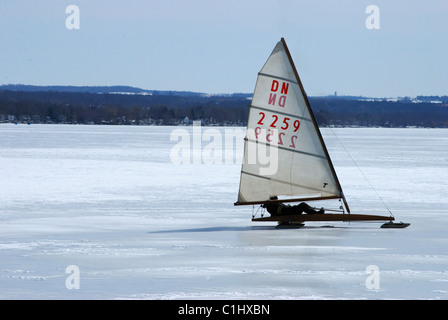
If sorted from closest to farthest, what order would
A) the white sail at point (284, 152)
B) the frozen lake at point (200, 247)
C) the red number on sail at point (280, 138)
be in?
the frozen lake at point (200, 247) → the white sail at point (284, 152) → the red number on sail at point (280, 138)

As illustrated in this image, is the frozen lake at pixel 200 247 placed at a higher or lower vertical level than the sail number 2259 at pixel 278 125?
lower

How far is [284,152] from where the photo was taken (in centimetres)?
2166

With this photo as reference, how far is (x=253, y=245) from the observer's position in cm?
1828

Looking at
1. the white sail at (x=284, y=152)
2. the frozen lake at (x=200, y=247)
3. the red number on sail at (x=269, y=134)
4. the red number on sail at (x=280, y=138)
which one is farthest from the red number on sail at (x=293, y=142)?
the frozen lake at (x=200, y=247)

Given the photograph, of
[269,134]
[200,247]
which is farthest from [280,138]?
[200,247]

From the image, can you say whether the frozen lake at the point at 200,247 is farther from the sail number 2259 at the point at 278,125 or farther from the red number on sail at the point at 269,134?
the sail number 2259 at the point at 278,125

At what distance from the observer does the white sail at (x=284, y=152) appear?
70.4 feet

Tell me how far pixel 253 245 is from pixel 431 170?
28479 mm

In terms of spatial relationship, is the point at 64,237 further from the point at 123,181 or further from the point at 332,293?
the point at 123,181

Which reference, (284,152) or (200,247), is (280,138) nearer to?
(284,152)


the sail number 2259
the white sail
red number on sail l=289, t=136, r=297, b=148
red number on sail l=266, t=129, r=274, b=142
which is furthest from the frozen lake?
the sail number 2259

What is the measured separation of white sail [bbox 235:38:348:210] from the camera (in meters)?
21.5

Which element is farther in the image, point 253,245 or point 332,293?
point 253,245
